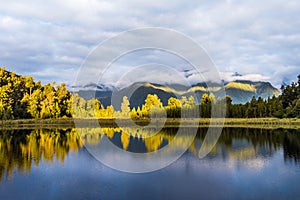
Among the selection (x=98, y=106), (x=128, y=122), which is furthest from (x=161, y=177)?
(x=128, y=122)

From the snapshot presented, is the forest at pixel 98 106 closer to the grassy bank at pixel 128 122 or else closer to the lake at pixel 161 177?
the grassy bank at pixel 128 122

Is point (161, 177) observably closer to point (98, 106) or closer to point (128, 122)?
point (98, 106)

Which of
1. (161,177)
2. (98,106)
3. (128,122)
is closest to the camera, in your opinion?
(161,177)

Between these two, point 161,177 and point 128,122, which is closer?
point 161,177

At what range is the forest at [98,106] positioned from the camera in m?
64.4

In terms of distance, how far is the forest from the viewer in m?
64.4

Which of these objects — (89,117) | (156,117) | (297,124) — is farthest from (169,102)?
(297,124)

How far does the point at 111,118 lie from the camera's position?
6162cm

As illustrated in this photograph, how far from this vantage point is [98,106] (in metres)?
63.0

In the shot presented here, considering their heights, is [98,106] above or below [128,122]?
above

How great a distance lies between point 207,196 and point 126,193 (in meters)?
3.79

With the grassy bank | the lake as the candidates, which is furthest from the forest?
the lake

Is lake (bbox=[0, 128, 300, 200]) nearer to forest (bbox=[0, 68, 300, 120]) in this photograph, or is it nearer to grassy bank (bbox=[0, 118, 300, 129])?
grassy bank (bbox=[0, 118, 300, 129])

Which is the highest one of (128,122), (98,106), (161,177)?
(98,106)
